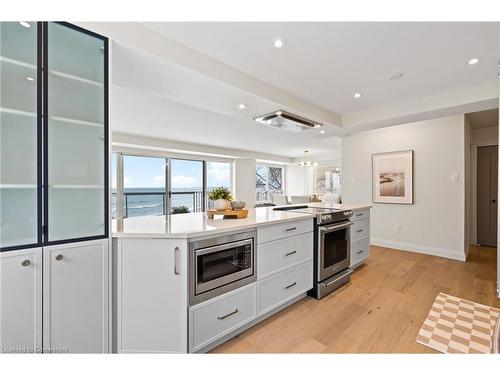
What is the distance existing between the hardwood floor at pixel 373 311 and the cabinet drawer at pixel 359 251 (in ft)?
0.53

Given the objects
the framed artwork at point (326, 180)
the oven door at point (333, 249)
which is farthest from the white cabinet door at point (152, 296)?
the framed artwork at point (326, 180)

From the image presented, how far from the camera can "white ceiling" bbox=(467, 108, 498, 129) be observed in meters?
3.55

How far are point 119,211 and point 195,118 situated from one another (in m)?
3.26

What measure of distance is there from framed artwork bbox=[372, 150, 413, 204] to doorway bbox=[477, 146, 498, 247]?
5.96ft

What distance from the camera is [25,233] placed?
1.20m

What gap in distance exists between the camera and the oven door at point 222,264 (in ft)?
5.07

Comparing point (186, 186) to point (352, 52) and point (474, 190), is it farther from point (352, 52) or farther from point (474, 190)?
point (474, 190)

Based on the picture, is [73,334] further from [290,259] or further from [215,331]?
[290,259]

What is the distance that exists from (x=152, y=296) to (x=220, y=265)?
0.48 m

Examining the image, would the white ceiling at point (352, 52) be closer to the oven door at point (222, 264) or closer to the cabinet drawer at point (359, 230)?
the oven door at point (222, 264)

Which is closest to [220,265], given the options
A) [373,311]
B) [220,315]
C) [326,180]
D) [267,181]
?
[220,315]

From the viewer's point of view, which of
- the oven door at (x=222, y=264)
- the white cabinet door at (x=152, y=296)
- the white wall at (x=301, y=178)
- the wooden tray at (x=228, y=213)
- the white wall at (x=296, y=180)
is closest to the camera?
the white cabinet door at (x=152, y=296)

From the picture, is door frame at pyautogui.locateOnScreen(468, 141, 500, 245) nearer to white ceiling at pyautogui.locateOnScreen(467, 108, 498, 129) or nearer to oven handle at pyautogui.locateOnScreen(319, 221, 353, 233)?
white ceiling at pyautogui.locateOnScreen(467, 108, 498, 129)
